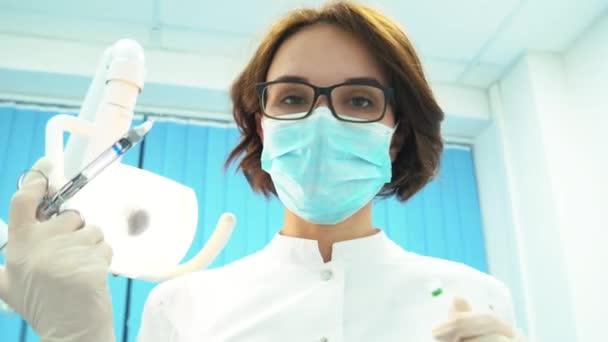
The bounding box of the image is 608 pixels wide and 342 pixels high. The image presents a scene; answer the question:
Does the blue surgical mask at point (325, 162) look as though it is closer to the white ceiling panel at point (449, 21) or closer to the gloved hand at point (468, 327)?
the gloved hand at point (468, 327)

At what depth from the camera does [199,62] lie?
2.70 metres

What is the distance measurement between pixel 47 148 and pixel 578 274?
92.1 inches

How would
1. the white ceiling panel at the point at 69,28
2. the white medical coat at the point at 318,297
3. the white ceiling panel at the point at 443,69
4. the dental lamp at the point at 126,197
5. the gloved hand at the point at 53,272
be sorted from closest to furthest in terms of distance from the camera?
1. the gloved hand at the point at 53,272
2. the dental lamp at the point at 126,197
3. the white medical coat at the point at 318,297
4. the white ceiling panel at the point at 69,28
5. the white ceiling panel at the point at 443,69

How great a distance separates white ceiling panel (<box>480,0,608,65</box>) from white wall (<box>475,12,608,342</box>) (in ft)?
0.18

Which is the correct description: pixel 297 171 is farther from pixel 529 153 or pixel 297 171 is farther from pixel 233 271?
pixel 529 153

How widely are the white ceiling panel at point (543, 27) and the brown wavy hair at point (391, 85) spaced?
63.9 inches

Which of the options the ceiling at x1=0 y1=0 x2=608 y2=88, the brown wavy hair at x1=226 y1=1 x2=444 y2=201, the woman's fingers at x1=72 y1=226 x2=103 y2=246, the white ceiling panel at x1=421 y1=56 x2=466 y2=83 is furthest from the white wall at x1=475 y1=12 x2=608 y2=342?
the woman's fingers at x1=72 y1=226 x2=103 y2=246

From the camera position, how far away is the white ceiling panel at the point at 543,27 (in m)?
2.42

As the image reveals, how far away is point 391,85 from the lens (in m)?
1.04

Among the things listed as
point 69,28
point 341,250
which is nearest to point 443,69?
point 69,28

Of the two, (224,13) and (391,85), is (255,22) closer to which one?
(224,13)

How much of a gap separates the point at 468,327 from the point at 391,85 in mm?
522

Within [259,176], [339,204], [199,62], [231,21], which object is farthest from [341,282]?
[199,62]

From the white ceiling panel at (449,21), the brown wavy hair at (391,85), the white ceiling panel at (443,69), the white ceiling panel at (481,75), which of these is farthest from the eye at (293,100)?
the white ceiling panel at (481,75)
